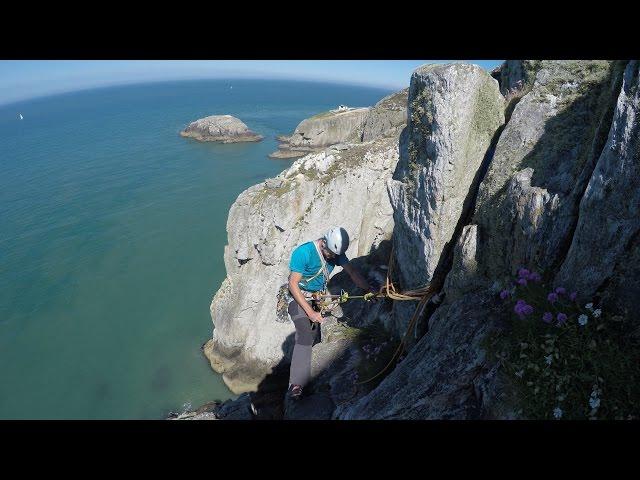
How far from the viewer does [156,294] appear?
131 ft

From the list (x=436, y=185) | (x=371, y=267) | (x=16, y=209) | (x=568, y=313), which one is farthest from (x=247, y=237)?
(x=16, y=209)

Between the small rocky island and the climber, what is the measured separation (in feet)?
307

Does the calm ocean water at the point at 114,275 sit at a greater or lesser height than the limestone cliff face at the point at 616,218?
lesser

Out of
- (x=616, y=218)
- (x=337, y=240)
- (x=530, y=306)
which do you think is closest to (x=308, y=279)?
(x=337, y=240)

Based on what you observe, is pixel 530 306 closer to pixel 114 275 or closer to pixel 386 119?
pixel 386 119

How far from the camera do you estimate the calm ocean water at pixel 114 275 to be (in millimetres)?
30234

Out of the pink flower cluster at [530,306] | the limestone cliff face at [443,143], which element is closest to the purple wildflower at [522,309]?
the pink flower cluster at [530,306]

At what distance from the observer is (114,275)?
4409 cm

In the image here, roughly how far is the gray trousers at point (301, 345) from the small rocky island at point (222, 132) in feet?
306

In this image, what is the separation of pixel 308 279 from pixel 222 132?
3854 inches

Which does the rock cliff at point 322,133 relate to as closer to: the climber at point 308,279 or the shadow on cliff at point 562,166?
the climber at point 308,279

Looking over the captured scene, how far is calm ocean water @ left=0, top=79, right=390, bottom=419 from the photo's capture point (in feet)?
99.2

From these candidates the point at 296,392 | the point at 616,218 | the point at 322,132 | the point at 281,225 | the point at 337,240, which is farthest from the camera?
the point at 322,132
